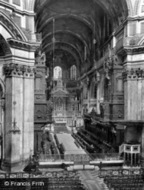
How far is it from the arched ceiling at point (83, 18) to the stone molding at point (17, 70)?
31.2 ft

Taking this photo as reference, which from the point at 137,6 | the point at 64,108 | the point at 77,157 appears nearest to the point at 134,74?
the point at 137,6

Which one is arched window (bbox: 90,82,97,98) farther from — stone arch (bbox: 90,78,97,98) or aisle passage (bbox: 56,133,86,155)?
aisle passage (bbox: 56,133,86,155)

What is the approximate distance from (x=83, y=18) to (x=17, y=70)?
1705 centimetres

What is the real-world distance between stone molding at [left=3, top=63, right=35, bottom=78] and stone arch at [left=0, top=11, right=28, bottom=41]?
2.17 metres

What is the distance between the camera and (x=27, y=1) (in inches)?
758

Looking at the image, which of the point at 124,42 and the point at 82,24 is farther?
the point at 82,24

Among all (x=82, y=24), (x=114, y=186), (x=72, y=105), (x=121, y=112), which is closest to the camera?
(x=114, y=186)

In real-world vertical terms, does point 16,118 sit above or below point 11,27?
below

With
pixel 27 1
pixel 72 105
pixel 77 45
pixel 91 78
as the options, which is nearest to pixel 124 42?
pixel 27 1

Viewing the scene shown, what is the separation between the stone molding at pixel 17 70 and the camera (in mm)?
17844

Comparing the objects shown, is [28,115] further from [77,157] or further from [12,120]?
[77,157]

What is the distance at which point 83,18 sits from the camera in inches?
1258

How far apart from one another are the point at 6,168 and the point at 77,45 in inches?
1216

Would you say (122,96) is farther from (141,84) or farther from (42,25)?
(42,25)
